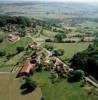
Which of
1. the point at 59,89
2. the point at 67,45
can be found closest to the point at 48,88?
the point at 59,89

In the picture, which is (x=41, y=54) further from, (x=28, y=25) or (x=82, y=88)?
(x=28, y=25)

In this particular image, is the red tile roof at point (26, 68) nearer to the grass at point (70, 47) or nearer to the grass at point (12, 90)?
the grass at point (12, 90)

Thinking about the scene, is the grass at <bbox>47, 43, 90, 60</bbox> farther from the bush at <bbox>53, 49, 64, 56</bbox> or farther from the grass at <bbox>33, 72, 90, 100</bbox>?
the grass at <bbox>33, 72, 90, 100</bbox>

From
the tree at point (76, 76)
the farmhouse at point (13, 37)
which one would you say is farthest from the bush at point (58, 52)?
the farmhouse at point (13, 37)

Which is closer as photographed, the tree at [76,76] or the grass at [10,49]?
the tree at [76,76]

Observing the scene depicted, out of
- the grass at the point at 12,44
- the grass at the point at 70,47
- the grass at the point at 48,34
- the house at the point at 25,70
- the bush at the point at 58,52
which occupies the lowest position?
the grass at the point at 48,34
